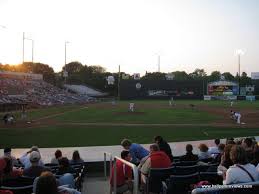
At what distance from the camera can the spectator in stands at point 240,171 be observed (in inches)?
235

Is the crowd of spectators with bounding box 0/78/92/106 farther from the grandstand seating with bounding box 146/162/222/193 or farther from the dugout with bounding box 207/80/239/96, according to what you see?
the grandstand seating with bounding box 146/162/222/193

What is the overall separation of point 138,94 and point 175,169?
292 feet

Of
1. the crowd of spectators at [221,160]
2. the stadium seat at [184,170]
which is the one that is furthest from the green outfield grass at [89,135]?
the stadium seat at [184,170]

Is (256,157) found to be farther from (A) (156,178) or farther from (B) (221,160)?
(A) (156,178)

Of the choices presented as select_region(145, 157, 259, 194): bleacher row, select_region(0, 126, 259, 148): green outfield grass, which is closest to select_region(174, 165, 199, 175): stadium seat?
select_region(145, 157, 259, 194): bleacher row

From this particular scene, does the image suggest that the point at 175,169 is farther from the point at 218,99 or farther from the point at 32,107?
the point at 218,99

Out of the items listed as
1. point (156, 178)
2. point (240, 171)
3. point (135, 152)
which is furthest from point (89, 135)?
point (240, 171)

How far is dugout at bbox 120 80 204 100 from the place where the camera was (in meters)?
96.8

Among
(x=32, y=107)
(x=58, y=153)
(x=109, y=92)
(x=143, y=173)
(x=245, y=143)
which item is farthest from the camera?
(x=109, y=92)

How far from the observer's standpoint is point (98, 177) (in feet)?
42.7

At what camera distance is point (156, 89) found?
9719 cm

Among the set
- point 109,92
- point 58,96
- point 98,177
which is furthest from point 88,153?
point 109,92

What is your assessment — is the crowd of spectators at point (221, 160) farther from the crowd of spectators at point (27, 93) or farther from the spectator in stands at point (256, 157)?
the crowd of spectators at point (27, 93)

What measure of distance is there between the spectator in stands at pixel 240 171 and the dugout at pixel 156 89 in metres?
90.2
